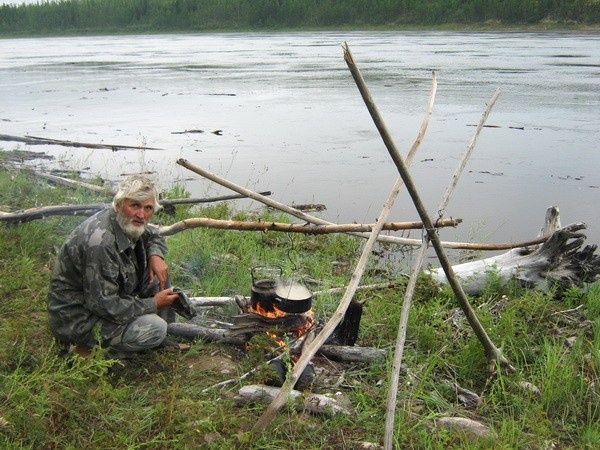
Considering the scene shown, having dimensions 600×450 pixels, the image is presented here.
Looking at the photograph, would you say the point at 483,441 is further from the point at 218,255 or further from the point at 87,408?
the point at 218,255

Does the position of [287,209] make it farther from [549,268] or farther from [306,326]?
[549,268]

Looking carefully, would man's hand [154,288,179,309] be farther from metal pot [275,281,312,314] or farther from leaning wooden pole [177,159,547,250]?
leaning wooden pole [177,159,547,250]

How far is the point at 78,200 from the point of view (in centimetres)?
763

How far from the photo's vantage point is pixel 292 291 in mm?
4809

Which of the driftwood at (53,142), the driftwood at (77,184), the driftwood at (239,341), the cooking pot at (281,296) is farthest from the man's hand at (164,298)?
the driftwood at (53,142)

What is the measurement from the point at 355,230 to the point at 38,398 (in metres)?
2.79

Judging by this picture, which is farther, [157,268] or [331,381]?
[157,268]

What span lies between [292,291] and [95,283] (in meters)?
1.39

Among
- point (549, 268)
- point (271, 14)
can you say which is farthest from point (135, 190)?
point (271, 14)

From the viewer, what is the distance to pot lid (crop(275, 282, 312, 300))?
15.4 feet

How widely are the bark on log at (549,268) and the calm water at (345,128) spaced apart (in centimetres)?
181

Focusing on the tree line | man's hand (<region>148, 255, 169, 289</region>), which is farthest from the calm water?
the tree line

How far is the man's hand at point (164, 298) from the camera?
4.42 meters

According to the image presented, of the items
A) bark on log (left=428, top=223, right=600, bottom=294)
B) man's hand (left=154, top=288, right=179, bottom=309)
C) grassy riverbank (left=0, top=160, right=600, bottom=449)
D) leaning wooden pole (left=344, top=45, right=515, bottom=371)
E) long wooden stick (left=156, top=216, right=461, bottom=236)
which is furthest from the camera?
bark on log (left=428, top=223, right=600, bottom=294)
